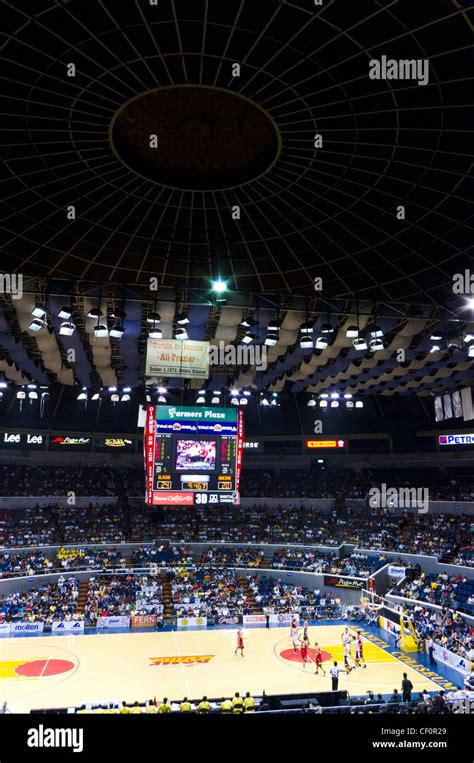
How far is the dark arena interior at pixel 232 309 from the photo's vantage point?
30.0 ft

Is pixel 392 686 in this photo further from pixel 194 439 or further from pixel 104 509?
pixel 104 509

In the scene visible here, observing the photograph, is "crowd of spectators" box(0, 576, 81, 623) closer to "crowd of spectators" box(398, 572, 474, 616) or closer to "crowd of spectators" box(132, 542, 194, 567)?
"crowd of spectators" box(132, 542, 194, 567)

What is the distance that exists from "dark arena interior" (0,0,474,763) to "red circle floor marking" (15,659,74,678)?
15 centimetres

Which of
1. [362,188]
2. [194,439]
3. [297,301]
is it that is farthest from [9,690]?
[362,188]

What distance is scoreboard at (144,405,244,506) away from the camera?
88.3ft

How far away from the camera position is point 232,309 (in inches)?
838

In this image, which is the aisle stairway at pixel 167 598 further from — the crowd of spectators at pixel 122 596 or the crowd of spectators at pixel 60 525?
the crowd of spectators at pixel 60 525

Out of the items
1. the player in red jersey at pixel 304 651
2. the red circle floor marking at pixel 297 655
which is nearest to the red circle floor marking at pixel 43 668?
the red circle floor marking at pixel 297 655

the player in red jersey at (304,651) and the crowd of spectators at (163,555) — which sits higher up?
the crowd of spectators at (163,555)

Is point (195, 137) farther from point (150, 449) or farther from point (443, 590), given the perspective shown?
point (443, 590)

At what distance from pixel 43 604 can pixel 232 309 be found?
2280 centimetres

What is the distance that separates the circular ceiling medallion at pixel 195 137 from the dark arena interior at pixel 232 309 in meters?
0.06

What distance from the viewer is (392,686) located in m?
21.7

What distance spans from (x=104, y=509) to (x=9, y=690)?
27.5m
